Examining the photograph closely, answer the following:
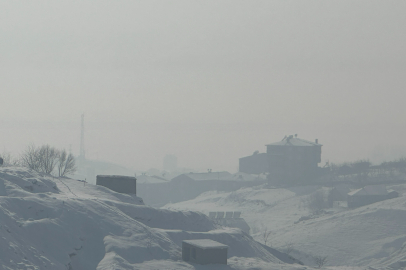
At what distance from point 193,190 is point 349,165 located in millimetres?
35223

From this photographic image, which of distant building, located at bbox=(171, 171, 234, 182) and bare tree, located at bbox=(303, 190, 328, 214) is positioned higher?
distant building, located at bbox=(171, 171, 234, 182)

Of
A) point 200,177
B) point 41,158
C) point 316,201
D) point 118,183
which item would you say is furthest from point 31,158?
point 200,177

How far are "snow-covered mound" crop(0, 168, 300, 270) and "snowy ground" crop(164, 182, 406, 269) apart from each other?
16060 mm

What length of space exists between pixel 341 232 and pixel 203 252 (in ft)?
121

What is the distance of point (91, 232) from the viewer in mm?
21688

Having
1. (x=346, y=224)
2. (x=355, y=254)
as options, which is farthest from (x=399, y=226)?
(x=355, y=254)

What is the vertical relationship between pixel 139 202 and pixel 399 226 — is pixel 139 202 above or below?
above

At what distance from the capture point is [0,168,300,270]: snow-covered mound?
63.6 ft

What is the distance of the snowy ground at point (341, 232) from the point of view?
4750 cm

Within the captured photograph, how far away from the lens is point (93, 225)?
72.4ft

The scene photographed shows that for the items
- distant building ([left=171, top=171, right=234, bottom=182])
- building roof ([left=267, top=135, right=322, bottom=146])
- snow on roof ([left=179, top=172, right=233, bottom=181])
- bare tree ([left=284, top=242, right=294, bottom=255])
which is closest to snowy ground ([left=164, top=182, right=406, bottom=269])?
bare tree ([left=284, top=242, right=294, bottom=255])

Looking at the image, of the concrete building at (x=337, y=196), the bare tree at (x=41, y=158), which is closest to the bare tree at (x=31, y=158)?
the bare tree at (x=41, y=158)

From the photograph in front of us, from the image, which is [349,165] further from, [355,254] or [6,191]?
[6,191]

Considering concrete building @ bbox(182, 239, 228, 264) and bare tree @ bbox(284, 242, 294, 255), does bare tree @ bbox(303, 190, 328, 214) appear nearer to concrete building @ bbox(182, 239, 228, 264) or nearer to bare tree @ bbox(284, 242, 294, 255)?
bare tree @ bbox(284, 242, 294, 255)
